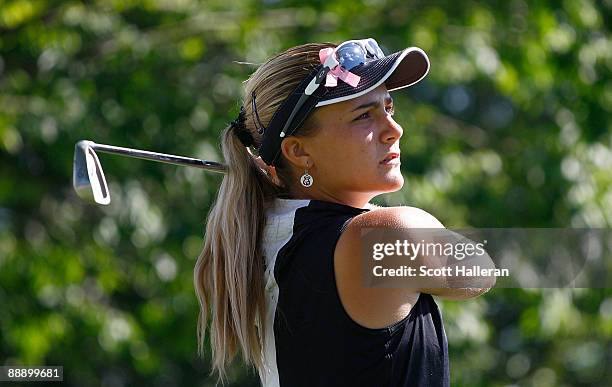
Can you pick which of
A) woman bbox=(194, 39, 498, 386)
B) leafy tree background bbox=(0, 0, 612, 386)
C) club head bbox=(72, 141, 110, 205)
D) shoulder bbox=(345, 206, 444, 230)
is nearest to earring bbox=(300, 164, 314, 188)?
woman bbox=(194, 39, 498, 386)

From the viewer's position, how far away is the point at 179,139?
682 cm

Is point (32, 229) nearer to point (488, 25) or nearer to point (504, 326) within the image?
point (488, 25)

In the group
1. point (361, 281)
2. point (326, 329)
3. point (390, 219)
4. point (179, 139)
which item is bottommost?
point (179, 139)

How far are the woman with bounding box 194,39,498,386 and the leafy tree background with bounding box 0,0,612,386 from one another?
389 cm

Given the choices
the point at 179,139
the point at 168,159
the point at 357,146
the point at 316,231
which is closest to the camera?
the point at 316,231

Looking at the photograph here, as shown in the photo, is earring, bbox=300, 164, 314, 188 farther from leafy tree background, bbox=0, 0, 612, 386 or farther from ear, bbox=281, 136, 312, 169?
leafy tree background, bbox=0, 0, 612, 386

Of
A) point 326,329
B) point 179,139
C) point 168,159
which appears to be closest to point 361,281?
point 326,329

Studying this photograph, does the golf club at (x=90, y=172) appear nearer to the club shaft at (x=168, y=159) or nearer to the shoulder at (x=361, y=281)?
the club shaft at (x=168, y=159)

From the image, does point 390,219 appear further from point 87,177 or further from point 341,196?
point 87,177

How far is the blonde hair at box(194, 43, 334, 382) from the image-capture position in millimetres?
2521

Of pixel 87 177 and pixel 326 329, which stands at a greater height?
pixel 87 177

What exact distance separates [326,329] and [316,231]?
20cm

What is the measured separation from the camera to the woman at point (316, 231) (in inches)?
91.7

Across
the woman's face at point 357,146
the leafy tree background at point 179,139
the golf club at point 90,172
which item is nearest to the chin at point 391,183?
the woman's face at point 357,146
